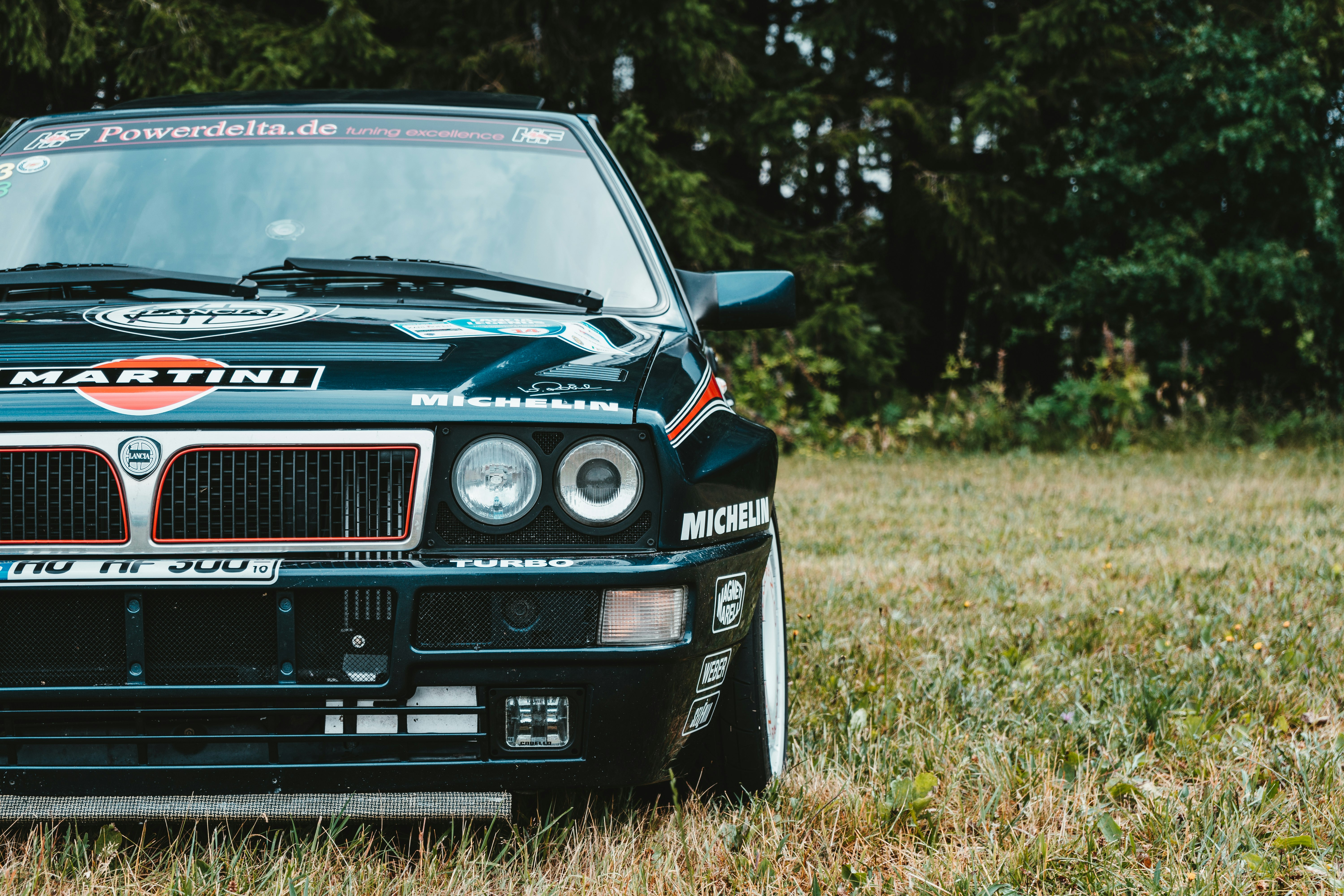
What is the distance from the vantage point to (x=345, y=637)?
5.72 ft

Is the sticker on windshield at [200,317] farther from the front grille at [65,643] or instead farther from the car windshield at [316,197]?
the front grille at [65,643]

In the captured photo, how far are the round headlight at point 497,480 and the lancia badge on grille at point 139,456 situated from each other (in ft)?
1.50

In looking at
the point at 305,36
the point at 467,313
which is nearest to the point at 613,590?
the point at 467,313

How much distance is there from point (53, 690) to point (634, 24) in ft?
40.3

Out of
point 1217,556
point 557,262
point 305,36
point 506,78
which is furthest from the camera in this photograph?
point 506,78

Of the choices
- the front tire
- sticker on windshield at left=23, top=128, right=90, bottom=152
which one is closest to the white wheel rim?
the front tire

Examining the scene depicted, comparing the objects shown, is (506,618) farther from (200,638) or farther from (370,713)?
(200,638)

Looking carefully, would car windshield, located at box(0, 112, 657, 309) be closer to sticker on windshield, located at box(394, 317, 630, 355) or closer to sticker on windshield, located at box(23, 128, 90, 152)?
sticker on windshield, located at box(23, 128, 90, 152)

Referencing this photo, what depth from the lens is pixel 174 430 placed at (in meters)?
1.72

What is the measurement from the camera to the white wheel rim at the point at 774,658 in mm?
2363

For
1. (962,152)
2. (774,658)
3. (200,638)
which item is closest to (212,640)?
(200,638)

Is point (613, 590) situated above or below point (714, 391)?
below

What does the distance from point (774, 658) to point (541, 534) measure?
0.99 metres

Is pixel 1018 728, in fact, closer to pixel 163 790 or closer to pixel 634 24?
pixel 163 790
